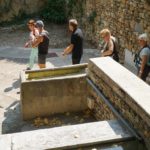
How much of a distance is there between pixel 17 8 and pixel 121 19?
7723mm

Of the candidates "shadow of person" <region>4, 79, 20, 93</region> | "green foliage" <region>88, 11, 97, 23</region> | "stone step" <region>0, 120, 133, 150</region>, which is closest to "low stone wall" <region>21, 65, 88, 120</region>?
"shadow of person" <region>4, 79, 20, 93</region>

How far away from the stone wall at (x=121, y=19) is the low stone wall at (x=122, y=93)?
2933mm

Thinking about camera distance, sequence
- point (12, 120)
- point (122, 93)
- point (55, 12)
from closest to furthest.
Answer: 1. point (122, 93)
2. point (12, 120)
3. point (55, 12)

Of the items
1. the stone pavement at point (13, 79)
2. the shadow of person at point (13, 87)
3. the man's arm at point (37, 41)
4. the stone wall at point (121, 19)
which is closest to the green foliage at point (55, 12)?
the stone wall at point (121, 19)

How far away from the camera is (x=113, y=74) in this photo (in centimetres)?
614

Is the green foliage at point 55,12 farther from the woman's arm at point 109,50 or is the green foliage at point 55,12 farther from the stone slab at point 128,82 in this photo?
the stone slab at point 128,82

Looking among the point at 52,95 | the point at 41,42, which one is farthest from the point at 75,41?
the point at 52,95

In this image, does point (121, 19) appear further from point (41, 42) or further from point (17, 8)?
point (17, 8)

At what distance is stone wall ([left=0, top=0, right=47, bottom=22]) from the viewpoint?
17.1 meters

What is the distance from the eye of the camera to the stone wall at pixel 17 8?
56.1 feet

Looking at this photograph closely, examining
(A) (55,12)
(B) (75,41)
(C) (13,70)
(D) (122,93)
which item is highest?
(D) (122,93)

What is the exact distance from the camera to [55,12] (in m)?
17.1

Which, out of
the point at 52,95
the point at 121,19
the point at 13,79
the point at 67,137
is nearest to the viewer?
the point at 67,137

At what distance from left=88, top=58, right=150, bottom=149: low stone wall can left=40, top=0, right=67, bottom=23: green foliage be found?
32.6 feet
